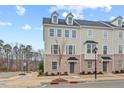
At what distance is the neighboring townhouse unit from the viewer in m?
30.3

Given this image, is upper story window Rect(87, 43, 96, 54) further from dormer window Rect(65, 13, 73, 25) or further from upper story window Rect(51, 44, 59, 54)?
upper story window Rect(51, 44, 59, 54)

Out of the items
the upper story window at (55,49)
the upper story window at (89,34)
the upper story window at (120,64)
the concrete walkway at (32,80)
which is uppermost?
the upper story window at (89,34)

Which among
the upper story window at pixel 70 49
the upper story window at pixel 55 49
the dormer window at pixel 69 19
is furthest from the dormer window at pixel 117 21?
the upper story window at pixel 55 49

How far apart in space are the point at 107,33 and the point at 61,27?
5064 mm

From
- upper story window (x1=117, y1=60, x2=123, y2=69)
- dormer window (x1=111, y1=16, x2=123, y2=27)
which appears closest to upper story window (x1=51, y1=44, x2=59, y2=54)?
→ dormer window (x1=111, y1=16, x2=123, y2=27)

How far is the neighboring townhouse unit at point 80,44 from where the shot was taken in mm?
30266

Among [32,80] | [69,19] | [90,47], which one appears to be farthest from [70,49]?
[32,80]

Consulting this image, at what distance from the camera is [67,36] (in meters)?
30.8

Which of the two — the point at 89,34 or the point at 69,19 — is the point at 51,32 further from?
the point at 89,34

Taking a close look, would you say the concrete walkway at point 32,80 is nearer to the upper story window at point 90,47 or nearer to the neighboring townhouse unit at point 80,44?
the neighboring townhouse unit at point 80,44

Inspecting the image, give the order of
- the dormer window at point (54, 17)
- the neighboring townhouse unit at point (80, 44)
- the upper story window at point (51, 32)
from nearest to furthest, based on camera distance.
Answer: the upper story window at point (51, 32), the dormer window at point (54, 17), the neighboring townhouse unit at point (80, 44)

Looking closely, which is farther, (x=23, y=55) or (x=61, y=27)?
(x=23, y=55)
